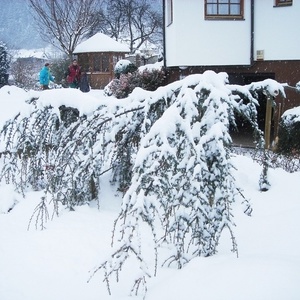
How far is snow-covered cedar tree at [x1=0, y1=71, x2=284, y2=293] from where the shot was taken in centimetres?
360

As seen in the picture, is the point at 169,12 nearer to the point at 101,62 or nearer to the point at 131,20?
the point at 101,62

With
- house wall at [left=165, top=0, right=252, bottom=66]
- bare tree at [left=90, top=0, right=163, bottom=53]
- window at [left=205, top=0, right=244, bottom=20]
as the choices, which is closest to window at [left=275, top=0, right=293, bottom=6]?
house wall at [left=165, top=0, right=252, bottom=66]

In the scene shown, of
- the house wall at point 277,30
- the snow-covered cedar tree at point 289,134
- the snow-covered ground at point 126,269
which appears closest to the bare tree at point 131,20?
the house wall at point 277,30

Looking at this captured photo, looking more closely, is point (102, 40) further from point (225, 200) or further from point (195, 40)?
point (225, 200)

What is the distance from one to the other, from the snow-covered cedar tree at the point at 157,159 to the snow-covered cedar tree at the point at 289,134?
511 centimetres

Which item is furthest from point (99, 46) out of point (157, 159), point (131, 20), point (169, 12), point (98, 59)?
point (157, 159)

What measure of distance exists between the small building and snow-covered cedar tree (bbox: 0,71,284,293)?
2294 centimetres

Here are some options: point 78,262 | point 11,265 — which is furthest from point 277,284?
point 11,265

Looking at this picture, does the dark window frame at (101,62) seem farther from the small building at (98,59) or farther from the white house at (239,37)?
the white house at (239,37)

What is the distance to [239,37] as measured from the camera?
12523 millimetres

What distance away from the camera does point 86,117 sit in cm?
543

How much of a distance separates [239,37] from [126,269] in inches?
383

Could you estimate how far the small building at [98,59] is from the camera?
92.9 ft

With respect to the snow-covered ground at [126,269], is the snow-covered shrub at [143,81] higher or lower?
higher
